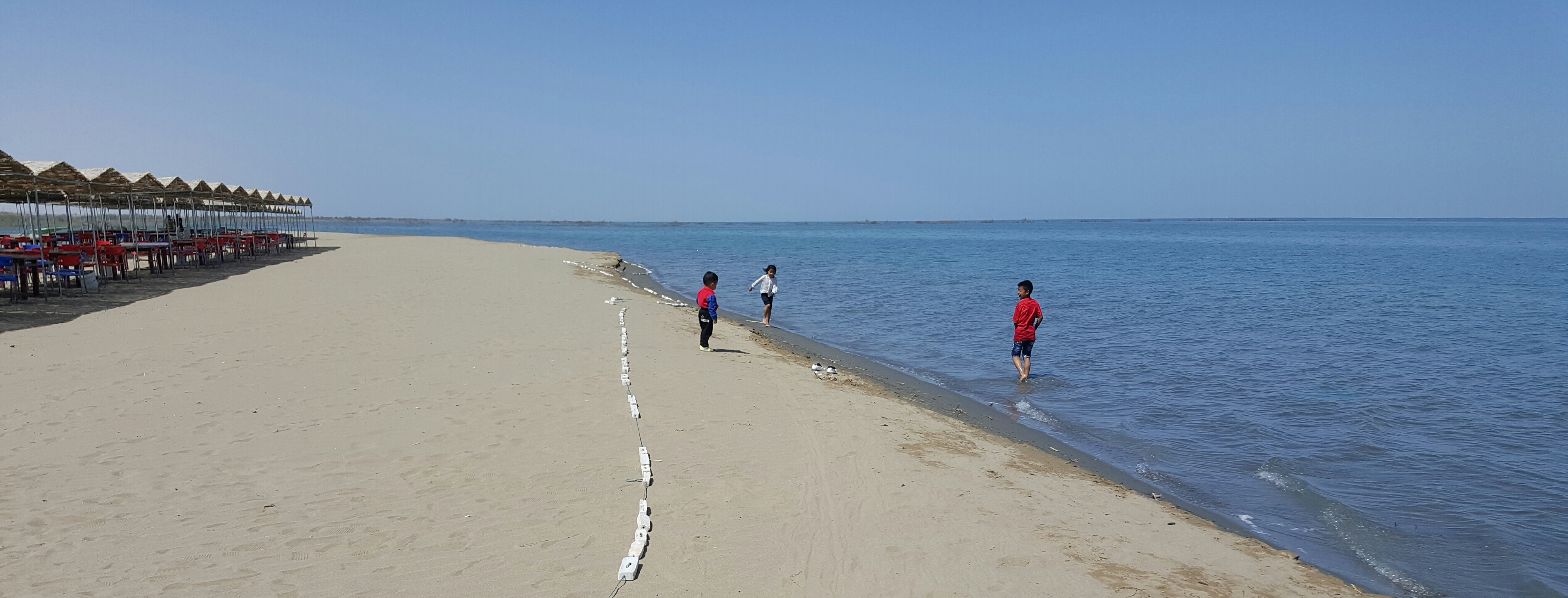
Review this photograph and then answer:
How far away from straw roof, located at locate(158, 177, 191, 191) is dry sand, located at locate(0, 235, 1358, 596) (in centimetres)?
1342

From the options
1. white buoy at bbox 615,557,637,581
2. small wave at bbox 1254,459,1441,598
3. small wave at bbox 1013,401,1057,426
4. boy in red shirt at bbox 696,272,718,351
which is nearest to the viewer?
white buoy at bbox 615,557,637,581

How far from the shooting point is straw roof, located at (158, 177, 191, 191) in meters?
20.0

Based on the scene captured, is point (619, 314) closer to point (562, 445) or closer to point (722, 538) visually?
point (562, 445)

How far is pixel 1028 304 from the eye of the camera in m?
10.4

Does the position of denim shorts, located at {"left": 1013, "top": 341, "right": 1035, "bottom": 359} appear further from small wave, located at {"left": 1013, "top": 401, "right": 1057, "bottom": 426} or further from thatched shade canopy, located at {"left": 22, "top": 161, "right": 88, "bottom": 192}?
thatched shade canopy, located at {"left": 22, "top": 161, "right": 88, "bottom": 192}

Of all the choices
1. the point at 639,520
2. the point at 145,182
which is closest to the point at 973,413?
the point at 639,520

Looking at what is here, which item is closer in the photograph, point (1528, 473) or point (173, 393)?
point (173, 393)

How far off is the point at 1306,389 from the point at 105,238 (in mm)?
27866

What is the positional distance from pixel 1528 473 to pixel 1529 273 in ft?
122

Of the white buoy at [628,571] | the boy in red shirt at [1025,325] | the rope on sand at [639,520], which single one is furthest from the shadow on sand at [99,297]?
the boy in red shirt at [1025,325]

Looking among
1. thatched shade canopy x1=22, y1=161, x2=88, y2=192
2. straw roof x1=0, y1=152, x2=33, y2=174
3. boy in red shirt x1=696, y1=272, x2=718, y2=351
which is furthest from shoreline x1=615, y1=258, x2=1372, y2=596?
thatched shade canopy x1=22, y1=161, x2=88, y2=192

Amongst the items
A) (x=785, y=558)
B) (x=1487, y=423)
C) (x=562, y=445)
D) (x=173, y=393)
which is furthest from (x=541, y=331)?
(x=1487, y=423)

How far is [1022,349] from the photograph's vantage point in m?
10.6

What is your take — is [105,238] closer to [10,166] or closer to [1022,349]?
[10,166]
